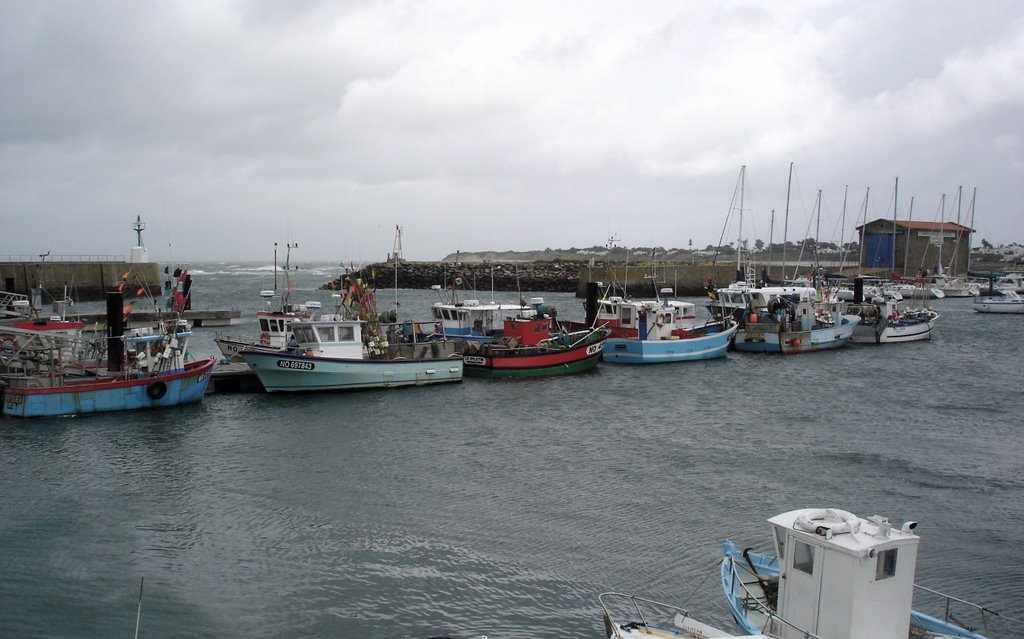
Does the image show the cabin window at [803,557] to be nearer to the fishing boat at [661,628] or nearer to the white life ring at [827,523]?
the white life ring at [827,523]

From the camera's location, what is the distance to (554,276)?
92.2 m

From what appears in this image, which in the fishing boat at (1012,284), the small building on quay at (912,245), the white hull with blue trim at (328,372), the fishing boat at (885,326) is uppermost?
the small building on quay at (912,245)

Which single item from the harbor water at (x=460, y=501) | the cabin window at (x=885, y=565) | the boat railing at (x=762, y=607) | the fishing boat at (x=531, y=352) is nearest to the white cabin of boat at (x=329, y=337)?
the harbor water at (x=460, y=501)

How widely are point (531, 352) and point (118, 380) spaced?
14.7m

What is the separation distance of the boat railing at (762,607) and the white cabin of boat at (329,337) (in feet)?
65.7

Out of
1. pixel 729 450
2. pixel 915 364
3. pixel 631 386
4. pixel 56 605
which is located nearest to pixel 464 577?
pixel 56 605

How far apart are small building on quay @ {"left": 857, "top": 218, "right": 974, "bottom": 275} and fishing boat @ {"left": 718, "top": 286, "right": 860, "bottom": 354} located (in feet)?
165

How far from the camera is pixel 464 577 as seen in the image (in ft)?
42.9

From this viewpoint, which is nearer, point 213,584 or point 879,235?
point 213,584

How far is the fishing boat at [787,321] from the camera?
4069cm

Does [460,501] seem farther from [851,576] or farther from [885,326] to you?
[885,326]

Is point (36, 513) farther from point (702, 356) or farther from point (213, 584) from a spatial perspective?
point (702, 356)

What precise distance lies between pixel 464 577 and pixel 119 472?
996cm

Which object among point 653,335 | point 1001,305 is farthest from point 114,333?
point 1001,305
